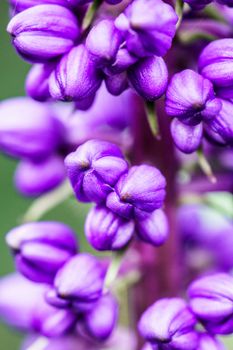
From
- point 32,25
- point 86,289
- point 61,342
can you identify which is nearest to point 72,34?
point 32,25

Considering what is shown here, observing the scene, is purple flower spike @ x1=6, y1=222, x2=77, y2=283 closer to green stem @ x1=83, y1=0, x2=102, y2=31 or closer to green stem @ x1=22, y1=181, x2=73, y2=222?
green stem @ x1=22, y1=181, x2=73, y2=222

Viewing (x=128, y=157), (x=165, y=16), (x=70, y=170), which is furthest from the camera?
(x=128, y=157)

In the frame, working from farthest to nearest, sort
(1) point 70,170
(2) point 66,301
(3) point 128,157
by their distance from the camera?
(3) point 128,157 → (2) point 66,301 → (1) point 70,170

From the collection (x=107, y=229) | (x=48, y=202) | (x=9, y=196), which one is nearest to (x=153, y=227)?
(x=107, y=229)

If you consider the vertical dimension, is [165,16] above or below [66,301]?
above

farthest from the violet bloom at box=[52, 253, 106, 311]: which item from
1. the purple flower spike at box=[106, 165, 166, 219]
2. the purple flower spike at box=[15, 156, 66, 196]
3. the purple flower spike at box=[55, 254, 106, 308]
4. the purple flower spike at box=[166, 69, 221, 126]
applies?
the purple flower spike at box=[166, 69, 221, 126]

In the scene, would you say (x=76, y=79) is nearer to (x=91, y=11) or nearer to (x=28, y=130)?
(x=91, y=11)

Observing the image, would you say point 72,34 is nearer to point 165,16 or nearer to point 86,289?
point 165,16
